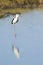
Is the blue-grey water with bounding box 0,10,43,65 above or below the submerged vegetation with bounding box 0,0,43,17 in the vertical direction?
above

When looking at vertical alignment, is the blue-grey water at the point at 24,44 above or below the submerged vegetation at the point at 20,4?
above

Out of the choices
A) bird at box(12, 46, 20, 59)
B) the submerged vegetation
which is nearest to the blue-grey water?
bird at box(12, 46, 20, 59)

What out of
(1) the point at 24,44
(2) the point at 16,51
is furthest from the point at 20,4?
(2) the point at 16,51

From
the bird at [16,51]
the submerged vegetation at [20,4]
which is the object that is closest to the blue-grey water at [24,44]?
the bird at [16,51]

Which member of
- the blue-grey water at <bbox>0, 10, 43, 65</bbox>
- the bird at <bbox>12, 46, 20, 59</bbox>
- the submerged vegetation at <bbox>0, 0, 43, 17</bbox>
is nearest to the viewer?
the blue-grey water at <bbox>0, 10, 43, 65</bbox>

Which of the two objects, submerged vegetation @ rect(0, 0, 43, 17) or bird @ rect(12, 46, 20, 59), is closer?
bird @ rect(12, 46, 20, 59)

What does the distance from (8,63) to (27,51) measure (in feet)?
2.94

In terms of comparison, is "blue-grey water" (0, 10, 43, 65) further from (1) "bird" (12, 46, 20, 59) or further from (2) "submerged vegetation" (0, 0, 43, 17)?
(2) "submerged vegetation" (0, 0, 43, 17)

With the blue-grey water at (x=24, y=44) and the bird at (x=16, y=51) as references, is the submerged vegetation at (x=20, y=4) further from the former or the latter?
the bird at (x=16, y=51)

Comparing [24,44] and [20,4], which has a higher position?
[24,44]

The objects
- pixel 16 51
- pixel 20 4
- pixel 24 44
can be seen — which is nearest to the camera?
pixel 16 51

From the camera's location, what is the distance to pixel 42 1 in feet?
57.0

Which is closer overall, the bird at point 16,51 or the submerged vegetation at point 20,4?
the bird at point 16,51

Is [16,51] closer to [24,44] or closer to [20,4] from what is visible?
[24,44]
